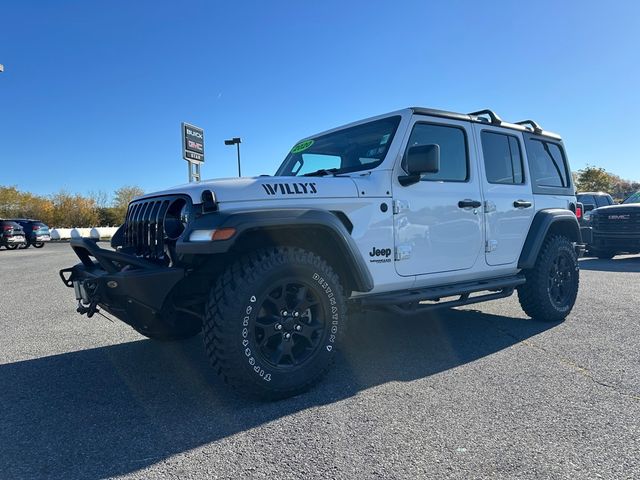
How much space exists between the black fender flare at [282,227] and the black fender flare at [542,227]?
227cm

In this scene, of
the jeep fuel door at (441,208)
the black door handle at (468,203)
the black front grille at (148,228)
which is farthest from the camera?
the black door handle at (468,203)

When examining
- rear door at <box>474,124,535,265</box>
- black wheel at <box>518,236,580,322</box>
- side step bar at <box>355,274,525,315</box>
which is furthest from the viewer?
black wheel at <box>518,236,580,322</box>

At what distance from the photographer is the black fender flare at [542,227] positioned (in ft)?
15.4

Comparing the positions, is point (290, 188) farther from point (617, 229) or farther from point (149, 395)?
point (617, 229)

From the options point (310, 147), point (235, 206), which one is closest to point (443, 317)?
point (310, 147)

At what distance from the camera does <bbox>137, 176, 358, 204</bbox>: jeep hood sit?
288 cm

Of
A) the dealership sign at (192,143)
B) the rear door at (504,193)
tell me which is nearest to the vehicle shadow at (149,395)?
the rear door at (504,193)

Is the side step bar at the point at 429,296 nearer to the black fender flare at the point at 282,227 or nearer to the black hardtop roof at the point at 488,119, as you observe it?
the black fender flare at the point at 282,227

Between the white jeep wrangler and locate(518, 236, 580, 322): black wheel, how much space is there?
21 mm

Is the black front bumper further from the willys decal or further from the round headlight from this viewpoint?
the willys decal

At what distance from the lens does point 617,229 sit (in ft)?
37.5

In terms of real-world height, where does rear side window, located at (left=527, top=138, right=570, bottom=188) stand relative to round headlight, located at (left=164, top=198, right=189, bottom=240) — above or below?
above

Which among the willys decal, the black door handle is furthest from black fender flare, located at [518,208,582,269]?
the willys decal

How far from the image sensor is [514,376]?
3.28 metres
